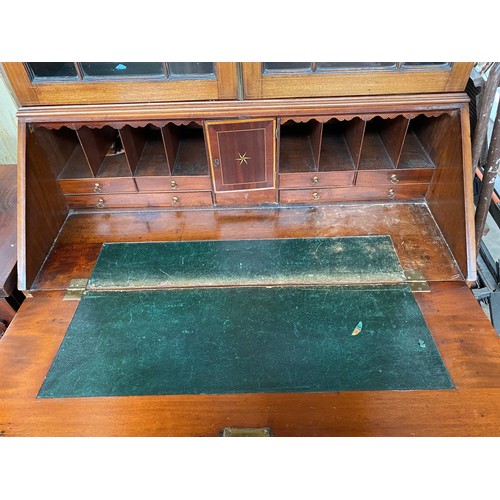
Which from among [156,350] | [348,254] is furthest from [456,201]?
[156,350]

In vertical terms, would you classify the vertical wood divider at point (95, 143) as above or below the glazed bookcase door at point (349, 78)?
below

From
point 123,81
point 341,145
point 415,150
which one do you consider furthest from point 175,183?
point 415,150

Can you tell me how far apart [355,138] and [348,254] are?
0.42 m

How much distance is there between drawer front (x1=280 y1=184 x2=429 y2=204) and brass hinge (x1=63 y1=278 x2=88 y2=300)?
757 mm

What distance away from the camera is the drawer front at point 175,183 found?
138 centimetres

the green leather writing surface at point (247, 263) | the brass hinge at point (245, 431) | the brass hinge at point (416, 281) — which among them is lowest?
the brass hinge at point (245, 431)

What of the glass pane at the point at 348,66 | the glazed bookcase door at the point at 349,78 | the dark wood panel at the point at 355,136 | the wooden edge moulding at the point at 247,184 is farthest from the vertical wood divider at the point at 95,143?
the dark wood panel at the point at 355,136

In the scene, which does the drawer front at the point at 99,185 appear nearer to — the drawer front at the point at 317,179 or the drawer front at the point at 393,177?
the drawer front at the point at 317,179

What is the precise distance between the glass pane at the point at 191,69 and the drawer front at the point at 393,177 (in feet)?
2.04

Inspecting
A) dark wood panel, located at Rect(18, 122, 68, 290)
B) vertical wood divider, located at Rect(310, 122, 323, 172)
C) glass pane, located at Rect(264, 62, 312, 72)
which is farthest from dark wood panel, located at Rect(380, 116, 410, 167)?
dark wood panel, located at Rect(18, 122, 68, 290)

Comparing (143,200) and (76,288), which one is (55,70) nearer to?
(143,200)

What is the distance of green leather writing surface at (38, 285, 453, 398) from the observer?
99 centimetres

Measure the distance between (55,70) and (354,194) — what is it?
3.54 ft

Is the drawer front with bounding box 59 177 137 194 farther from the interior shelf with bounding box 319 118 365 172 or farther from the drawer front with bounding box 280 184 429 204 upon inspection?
the interior shelf with bounding box 319 118 365 172
